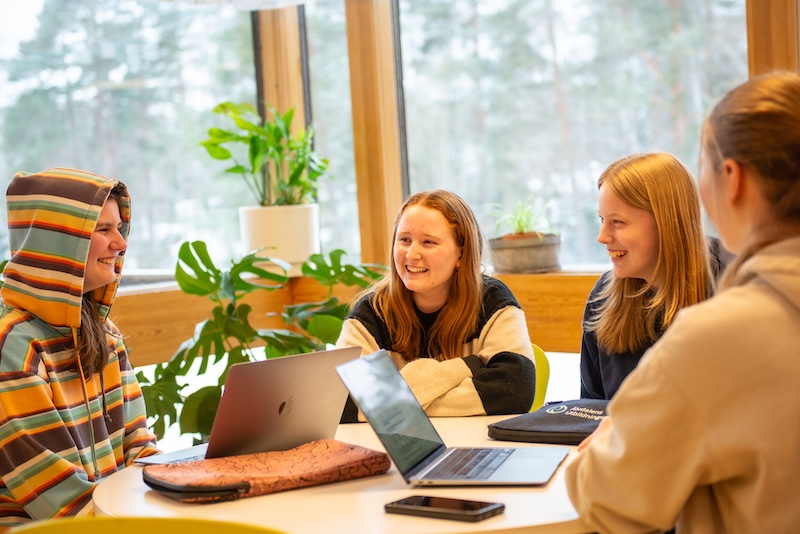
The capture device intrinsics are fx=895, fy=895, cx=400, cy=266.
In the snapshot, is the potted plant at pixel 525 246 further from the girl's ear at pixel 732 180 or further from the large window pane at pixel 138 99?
the girl's ear at pixel 732 180

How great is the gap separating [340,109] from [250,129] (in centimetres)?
61

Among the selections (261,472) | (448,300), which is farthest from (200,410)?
(261,472)

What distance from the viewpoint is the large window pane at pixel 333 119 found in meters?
4.34

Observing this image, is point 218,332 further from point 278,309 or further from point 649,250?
point 649,250

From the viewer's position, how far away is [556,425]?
71.6 inches

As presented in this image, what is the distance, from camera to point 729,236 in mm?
1248

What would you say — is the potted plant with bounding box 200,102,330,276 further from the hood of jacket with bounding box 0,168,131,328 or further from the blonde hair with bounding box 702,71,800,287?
the blonde hair with bounding box 702,71,800,287

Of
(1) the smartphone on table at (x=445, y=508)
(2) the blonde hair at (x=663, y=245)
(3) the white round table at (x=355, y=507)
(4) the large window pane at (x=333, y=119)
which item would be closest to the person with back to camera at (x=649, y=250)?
(2) the blonde hair at (x=663, y=245)

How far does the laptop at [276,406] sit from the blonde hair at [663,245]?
0.80 m

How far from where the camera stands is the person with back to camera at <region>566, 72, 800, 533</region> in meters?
1.15

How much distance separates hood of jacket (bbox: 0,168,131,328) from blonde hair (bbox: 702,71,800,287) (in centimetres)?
139

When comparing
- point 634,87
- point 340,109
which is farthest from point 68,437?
point 340,109

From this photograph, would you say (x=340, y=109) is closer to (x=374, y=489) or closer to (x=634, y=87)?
(x=634, y=87)

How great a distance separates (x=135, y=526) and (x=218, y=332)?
84.7 inches
